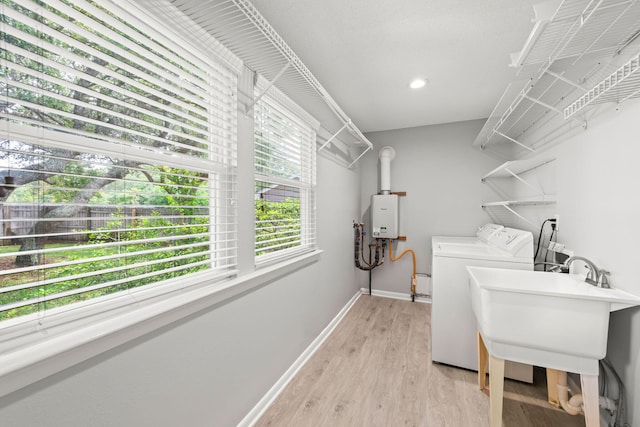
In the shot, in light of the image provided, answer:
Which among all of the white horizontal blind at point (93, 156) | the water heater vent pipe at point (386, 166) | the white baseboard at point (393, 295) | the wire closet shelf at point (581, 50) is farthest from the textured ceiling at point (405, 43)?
the white baseboard at point (393, 295)

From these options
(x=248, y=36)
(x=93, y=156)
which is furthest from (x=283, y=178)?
(x=93, y=156)

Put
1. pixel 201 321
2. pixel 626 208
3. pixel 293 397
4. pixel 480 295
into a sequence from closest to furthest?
1. pixel 201 321
2. pixel 626 208
3. pixel 480 295
4. pixel 293 397

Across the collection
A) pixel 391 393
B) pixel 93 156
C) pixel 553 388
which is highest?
pixel 93 156

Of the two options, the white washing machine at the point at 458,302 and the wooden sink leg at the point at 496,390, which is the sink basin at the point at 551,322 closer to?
the wooden sink leg at the point at 496,390

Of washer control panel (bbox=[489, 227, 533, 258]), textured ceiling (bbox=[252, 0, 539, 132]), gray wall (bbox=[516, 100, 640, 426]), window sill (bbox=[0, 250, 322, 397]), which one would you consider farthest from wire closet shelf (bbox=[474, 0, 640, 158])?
window sill (bbox=[0, 250, 322, 397])

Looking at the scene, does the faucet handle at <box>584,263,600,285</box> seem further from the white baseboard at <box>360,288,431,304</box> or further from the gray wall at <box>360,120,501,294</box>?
the white baseboard at <box>360,288,431,304</box>

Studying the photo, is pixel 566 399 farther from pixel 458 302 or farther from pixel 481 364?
pixel 458 302

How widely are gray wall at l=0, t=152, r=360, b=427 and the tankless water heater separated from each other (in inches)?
55.3

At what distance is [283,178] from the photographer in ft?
6.58

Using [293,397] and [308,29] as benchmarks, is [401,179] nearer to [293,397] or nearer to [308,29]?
[308,29]

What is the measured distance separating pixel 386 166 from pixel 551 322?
104 inches

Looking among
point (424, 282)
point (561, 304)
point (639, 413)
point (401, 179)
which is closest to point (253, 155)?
point (561, 304)

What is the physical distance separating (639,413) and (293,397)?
1.84m

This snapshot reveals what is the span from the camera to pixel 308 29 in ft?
5.27
